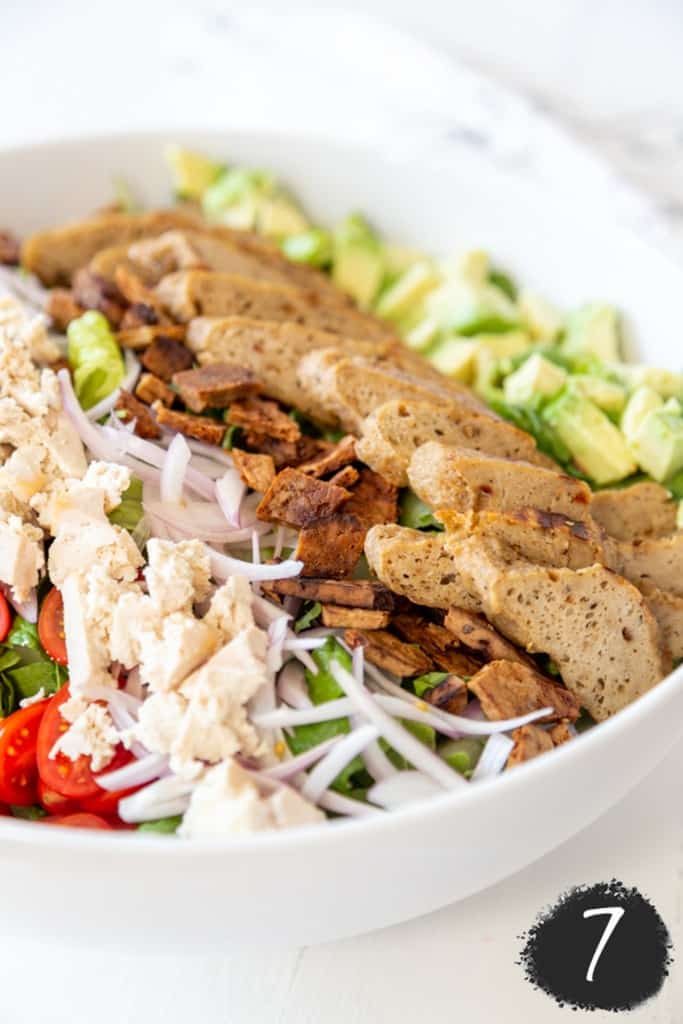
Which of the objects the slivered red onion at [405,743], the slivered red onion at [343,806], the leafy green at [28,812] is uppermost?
the slivered red onion at [405,743]

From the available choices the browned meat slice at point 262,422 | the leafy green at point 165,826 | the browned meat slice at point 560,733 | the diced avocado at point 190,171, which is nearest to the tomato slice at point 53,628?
the leafy green at point 165,826

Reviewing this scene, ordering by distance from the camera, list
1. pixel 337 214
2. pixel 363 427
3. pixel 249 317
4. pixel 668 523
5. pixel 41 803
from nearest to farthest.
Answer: pixel 41 803 < pixel 363 427 < pixel 668 523 < pixel 249 317 < pixel 337 214

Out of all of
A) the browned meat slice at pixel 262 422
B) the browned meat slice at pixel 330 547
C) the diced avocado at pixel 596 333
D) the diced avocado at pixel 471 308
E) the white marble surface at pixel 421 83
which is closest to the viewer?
the browned meat slice at pixel 330 547

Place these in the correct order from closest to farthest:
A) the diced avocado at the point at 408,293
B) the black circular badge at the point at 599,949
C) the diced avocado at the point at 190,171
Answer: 1. the black circular badge at the point at 599,949
2. the diced avocado at the point at 408,293
3. the diced avocado at the point at 190,171

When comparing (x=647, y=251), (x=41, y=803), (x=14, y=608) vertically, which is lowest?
(x=41, y=803)

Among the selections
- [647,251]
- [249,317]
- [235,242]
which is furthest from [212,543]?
[647,251]

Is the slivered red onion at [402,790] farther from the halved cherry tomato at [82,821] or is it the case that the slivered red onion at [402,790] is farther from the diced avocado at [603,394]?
the diced avocado at [603,394]

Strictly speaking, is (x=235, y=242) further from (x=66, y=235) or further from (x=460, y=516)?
(x=460, y=516)
